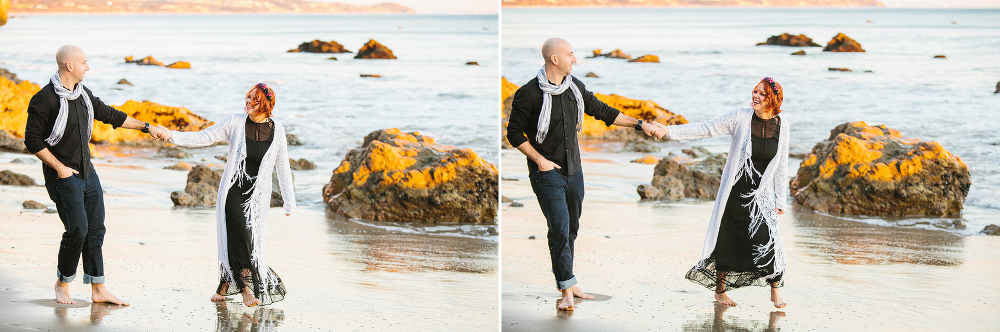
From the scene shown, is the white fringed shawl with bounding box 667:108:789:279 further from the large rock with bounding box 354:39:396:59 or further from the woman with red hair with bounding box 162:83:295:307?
the large rock with bounding box 354:39:396:59

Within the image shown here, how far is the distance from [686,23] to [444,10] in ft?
43.5

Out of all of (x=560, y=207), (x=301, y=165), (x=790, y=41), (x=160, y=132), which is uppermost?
(x=160, y=132)

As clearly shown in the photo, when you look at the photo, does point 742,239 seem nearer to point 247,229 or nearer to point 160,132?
point 247,229

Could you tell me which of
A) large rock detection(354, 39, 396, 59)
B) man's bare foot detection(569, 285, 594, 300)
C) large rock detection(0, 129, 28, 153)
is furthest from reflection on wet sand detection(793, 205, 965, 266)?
large rock detection(354, 39, 396, 59)

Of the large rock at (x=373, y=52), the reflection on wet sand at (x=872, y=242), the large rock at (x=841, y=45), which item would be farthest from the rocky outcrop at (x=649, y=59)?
the reflection on wet sand at (x=872, y=242)

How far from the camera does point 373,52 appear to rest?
117 ft

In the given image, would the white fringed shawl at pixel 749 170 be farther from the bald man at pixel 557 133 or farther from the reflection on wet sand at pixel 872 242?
the reflection on wet sand at pixel 872 242

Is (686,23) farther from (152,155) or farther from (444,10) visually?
(152,155)

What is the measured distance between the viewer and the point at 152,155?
39.9 ft

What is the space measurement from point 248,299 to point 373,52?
31821 mm

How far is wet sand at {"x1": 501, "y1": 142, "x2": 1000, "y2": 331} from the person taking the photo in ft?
13.5

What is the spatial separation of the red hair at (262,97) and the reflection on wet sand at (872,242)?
3275 mm

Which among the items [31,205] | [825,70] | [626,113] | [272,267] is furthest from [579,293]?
[825,70]

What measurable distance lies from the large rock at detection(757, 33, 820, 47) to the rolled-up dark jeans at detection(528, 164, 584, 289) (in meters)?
34.2
